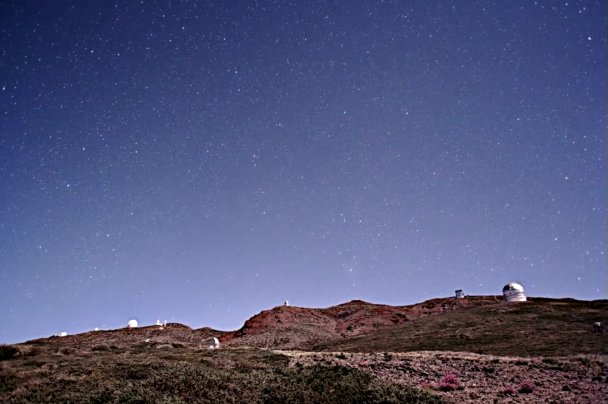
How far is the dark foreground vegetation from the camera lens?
19.5 meters

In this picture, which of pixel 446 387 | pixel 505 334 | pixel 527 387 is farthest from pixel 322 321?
pixel 527 387

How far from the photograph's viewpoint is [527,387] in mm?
20812

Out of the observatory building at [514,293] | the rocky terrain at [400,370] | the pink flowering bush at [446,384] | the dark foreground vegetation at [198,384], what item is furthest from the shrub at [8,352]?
the observatory building at [514,293]

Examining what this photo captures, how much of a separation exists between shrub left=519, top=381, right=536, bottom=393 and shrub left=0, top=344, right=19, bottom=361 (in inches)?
1494

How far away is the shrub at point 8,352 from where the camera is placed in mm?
35375

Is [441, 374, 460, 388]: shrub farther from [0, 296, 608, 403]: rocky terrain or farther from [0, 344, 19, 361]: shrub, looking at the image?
[0, 344, 19, 361]: shrub

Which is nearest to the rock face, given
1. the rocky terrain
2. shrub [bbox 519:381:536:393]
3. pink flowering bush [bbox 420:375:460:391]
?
the rocky terrain

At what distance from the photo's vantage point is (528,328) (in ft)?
132

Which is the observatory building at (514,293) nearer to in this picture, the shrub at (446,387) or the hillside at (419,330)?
the hillside at (419,330)

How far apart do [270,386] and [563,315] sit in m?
37.1

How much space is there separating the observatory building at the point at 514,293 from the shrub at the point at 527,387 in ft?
145

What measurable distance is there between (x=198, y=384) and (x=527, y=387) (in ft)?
53.1

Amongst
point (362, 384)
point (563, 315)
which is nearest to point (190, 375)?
point (362, 384)

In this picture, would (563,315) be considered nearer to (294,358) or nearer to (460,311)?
(460,311)
